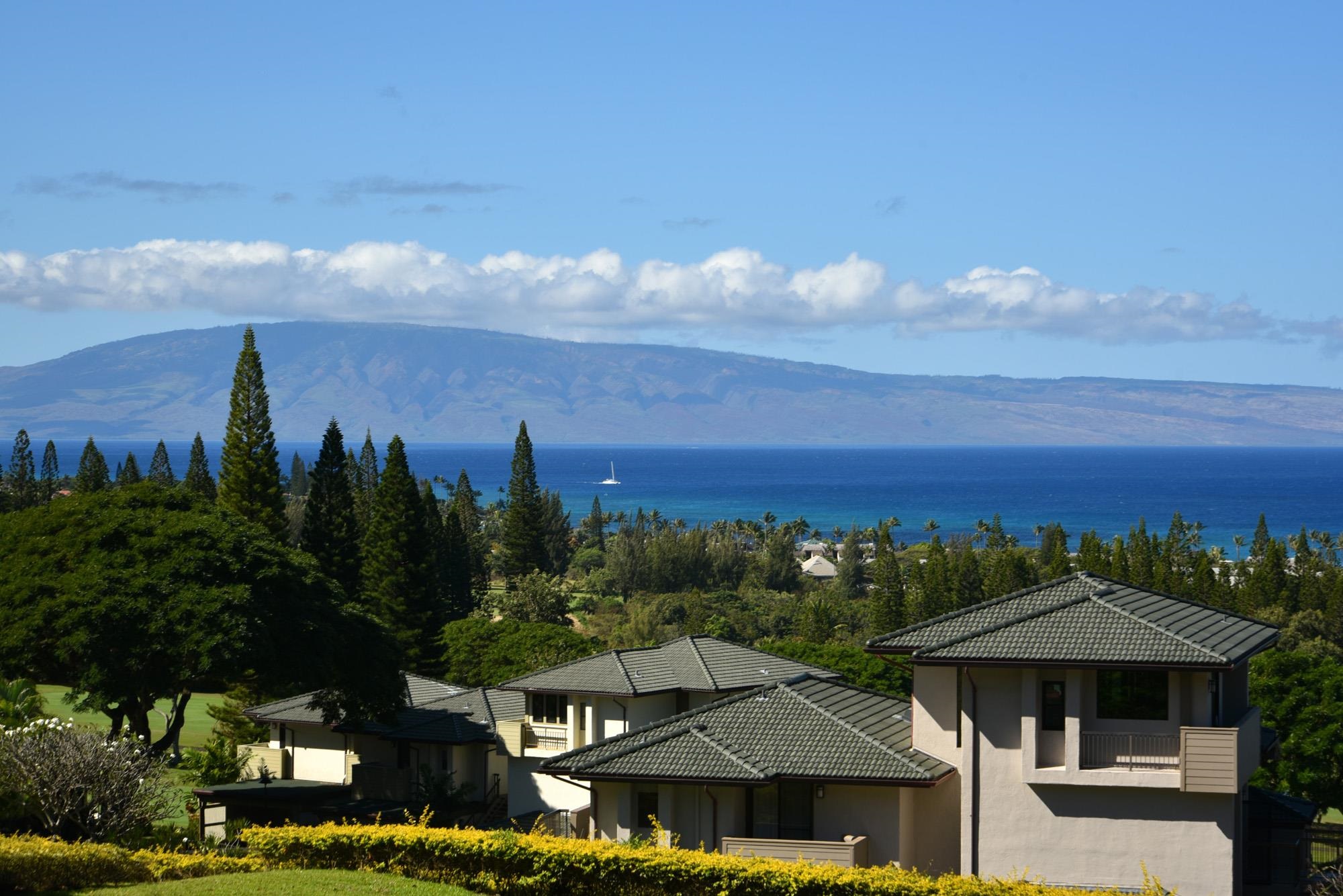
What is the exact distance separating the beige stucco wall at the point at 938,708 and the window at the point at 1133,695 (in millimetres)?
2095

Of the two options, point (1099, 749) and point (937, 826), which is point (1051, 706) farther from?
point (937, 826)

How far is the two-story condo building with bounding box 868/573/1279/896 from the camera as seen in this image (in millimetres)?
19375

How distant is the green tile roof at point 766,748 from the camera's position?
2064 cm

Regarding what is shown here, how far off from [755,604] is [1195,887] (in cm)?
7701

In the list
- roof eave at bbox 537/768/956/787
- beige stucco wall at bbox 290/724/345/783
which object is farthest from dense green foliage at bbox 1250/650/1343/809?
beige stucco wall at bbox 290/724/345/783

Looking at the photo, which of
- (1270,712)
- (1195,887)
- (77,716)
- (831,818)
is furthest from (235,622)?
(1270,712)

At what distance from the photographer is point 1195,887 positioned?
63.6 feet

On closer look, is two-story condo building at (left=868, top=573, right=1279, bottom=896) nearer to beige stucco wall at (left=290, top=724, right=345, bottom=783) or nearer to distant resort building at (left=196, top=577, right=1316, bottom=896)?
distant resort building at (left=196, top=577, right=1316, bottom=896)

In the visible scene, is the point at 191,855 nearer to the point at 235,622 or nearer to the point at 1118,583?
the point at 235,622

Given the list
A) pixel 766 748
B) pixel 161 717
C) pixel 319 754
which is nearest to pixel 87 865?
pixel 766 748

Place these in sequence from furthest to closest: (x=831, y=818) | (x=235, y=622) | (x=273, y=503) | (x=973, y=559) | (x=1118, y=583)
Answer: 1. (x=973, y=559)
2. (x=273, y=503)
3. (x=235, y=622)
4. (x=1118, y=583)
5. (x=831, y=818)

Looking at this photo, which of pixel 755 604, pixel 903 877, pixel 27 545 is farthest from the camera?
pixel 755 604

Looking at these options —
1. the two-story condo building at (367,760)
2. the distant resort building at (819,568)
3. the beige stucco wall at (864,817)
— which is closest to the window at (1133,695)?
the beige stucco wall at (864,817)

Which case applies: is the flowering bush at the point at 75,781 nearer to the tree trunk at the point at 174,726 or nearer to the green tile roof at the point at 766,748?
the tree trunk at the point at 174,726
